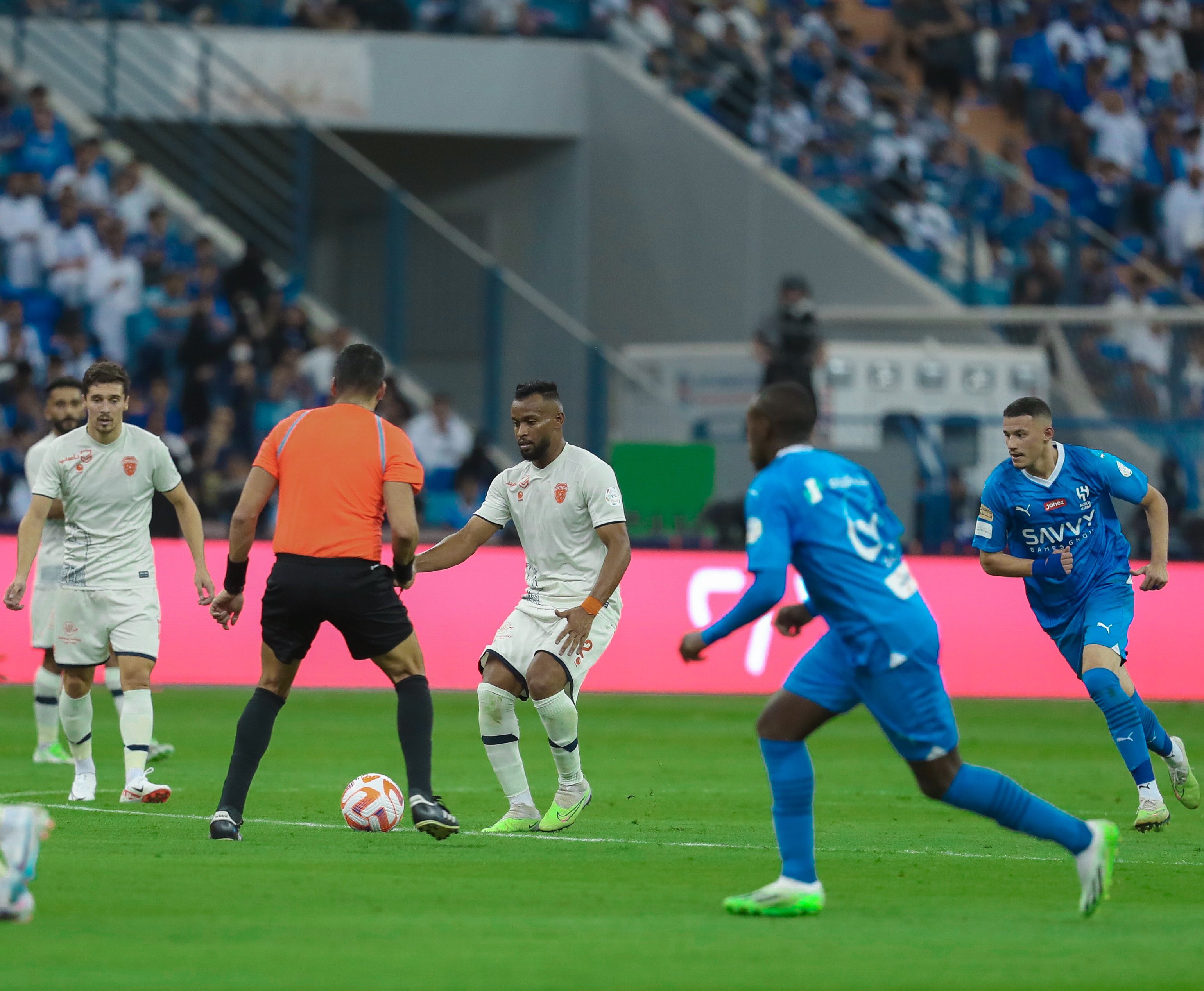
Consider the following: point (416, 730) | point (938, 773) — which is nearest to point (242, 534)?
point (416, 730)

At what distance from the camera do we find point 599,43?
99.3ft

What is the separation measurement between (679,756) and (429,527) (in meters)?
8.53

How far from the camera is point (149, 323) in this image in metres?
24.0

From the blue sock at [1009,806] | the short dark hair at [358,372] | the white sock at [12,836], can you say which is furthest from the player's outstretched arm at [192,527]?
the blue sock at [1009,806]

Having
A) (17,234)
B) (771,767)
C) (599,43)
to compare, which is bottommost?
(771,767)

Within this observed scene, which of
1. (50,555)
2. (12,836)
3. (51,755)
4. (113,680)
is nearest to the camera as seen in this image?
(12,836)

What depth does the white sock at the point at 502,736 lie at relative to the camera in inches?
378

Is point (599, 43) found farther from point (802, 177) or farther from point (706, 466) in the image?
point (706, 466)

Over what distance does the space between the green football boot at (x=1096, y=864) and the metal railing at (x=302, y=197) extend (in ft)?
58.3

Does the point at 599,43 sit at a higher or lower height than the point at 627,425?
higher

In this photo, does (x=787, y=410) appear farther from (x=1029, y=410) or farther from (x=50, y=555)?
(x=50, y=555)

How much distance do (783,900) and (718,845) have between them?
226 centimetres

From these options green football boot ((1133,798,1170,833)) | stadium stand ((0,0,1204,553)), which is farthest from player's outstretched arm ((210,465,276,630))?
stadium stand ((0,0,1204,553))

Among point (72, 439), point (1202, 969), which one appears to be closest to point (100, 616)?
point (72, 439)
